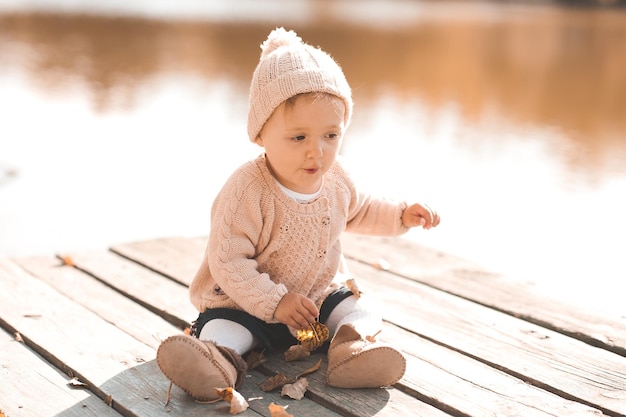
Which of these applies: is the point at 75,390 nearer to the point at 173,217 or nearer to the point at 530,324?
the point at 530,324

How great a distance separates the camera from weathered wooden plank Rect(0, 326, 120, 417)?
207cm

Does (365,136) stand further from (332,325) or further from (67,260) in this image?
(332,325)

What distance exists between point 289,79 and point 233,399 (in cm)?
76

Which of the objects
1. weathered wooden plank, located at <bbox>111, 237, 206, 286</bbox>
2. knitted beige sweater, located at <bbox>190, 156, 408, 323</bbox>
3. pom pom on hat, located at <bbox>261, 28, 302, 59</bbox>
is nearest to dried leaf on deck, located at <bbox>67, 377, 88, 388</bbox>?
knitted beige sweater, located at <bbox>190, 156, 408, 323</bbox>

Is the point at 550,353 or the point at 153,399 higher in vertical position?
the point at 550,353

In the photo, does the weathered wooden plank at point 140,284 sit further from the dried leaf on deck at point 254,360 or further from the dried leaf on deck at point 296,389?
the dried leaf on deck at point 296,389

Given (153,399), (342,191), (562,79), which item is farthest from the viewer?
(562,79)

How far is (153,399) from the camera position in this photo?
83.7 inches

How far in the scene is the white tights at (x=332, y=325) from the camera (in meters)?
2.30

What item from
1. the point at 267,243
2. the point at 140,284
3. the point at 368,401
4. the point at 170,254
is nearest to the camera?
the point at 368,401

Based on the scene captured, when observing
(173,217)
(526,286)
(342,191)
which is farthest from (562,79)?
(342,191)

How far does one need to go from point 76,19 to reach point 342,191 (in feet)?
41.8

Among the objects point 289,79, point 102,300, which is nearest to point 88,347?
point 102,300

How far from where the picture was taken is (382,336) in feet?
8.52
